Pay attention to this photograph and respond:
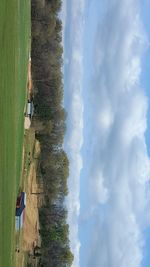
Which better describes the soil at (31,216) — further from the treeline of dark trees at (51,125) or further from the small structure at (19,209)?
the small structure at (19,209)

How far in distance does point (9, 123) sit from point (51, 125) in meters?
60.4

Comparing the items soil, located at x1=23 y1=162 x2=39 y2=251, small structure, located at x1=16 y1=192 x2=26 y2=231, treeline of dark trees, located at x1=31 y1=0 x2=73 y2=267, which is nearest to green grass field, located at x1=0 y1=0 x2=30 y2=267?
small structure, located at x1=16 y1=192 x2=26 y2=231

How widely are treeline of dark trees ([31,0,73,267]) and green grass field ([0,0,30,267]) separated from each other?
136ft

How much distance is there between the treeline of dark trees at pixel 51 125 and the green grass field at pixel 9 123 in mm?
41512

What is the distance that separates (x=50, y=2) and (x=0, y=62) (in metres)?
77.2

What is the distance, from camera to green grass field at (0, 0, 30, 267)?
6406 cm

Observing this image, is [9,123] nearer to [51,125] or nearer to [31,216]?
[31,216]

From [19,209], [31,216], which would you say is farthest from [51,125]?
[19,209]

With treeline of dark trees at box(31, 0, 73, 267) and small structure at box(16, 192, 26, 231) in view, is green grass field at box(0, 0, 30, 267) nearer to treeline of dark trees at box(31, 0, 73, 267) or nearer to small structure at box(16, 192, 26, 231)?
small structure at box(16, 192, 26, 231)

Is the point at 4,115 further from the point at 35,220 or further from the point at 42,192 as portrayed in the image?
the point at 42,192

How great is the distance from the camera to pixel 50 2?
137 m

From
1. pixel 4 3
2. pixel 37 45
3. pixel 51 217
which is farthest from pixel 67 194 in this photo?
pixel 4 3

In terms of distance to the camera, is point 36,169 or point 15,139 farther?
point 36,169

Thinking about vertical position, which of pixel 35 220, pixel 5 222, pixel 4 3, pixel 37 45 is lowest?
pixel 5 222
